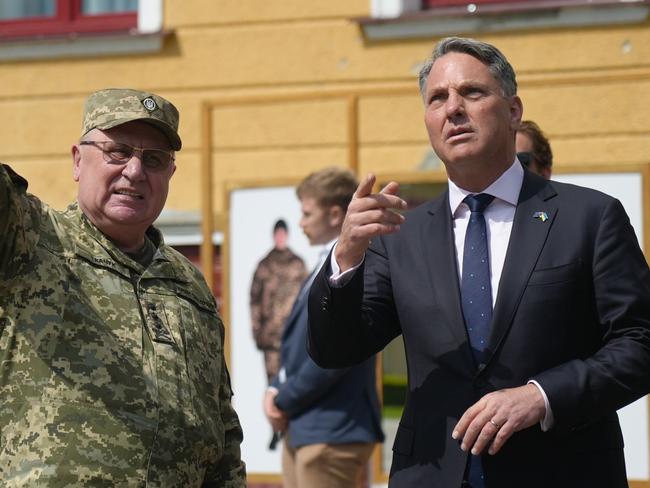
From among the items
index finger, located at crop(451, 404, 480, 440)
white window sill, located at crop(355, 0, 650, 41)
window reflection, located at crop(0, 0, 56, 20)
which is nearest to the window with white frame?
window reflection, located at crop(0, 0, 56, 20)

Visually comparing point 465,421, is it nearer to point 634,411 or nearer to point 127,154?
point 127,154

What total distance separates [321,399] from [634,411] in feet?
5.97

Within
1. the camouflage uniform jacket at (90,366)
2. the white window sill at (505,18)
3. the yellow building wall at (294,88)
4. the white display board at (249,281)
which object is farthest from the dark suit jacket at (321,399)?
the white window sill at (505,18)

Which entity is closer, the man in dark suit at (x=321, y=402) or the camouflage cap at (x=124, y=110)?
the camouflage cap at (x=124, y=110)

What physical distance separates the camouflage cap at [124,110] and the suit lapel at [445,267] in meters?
0.76

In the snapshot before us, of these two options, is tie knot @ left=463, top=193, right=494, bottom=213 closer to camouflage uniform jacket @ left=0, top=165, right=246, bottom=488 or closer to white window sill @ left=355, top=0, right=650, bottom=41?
camouflage uniform jacket @ left=0, top=165, right=246, bottom=488

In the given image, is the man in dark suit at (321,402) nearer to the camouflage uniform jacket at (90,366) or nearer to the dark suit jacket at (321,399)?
the dark suit jacket at (321,399)

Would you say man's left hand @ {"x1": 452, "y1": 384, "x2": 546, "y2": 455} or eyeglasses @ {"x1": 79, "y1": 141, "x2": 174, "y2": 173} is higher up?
eyeglasses @ {"x1": 79, "y1": 141, "x2": 174, "y2": 173}

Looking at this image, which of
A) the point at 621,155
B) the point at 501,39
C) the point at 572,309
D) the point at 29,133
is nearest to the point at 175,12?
the point at 29,133

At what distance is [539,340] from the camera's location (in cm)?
336

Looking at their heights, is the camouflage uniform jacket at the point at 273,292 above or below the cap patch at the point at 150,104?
below

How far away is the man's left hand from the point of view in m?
3.20

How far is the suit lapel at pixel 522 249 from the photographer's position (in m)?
3.38

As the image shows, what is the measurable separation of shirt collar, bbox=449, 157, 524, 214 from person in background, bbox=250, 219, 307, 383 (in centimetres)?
419
